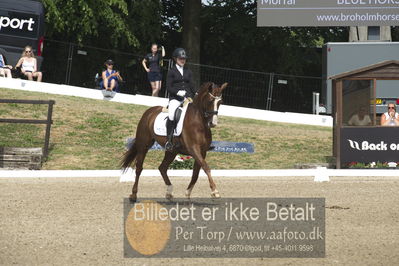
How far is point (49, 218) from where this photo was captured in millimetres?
10781

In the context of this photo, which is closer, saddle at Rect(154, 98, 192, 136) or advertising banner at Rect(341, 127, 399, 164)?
saddle at Rect(154, 98, 192, 136)

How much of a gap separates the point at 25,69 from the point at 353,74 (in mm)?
10625

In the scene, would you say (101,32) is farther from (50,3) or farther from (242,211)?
(242,211)

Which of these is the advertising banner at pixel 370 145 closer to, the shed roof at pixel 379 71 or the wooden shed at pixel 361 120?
the wooden shed at pixel 361 120

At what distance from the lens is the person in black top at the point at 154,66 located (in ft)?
78.8

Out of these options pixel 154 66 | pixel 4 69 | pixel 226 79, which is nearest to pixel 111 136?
pixel 154 66

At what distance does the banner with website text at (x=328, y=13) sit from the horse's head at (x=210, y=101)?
16194 mm

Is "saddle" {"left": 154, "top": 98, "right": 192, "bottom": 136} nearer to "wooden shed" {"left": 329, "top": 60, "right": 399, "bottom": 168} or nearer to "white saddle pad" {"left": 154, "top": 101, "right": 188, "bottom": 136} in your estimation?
"white saddle pad" {"left": 154, "top": 101, "right": 188, "bottom": 136}

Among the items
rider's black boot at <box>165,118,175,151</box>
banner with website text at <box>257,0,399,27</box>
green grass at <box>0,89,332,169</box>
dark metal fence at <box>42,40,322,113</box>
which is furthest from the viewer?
banner with website text at <box>257,0,399,27</box>

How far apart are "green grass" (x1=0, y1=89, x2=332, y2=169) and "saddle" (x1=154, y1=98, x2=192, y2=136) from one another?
574cm

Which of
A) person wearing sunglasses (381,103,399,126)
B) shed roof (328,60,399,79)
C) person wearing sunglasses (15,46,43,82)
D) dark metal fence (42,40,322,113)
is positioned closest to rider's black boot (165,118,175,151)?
shed roof (328,60,399,79)

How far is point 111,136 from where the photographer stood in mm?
21500

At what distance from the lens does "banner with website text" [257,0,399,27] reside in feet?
90.2

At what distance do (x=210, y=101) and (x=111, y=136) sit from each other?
981 centimetres
